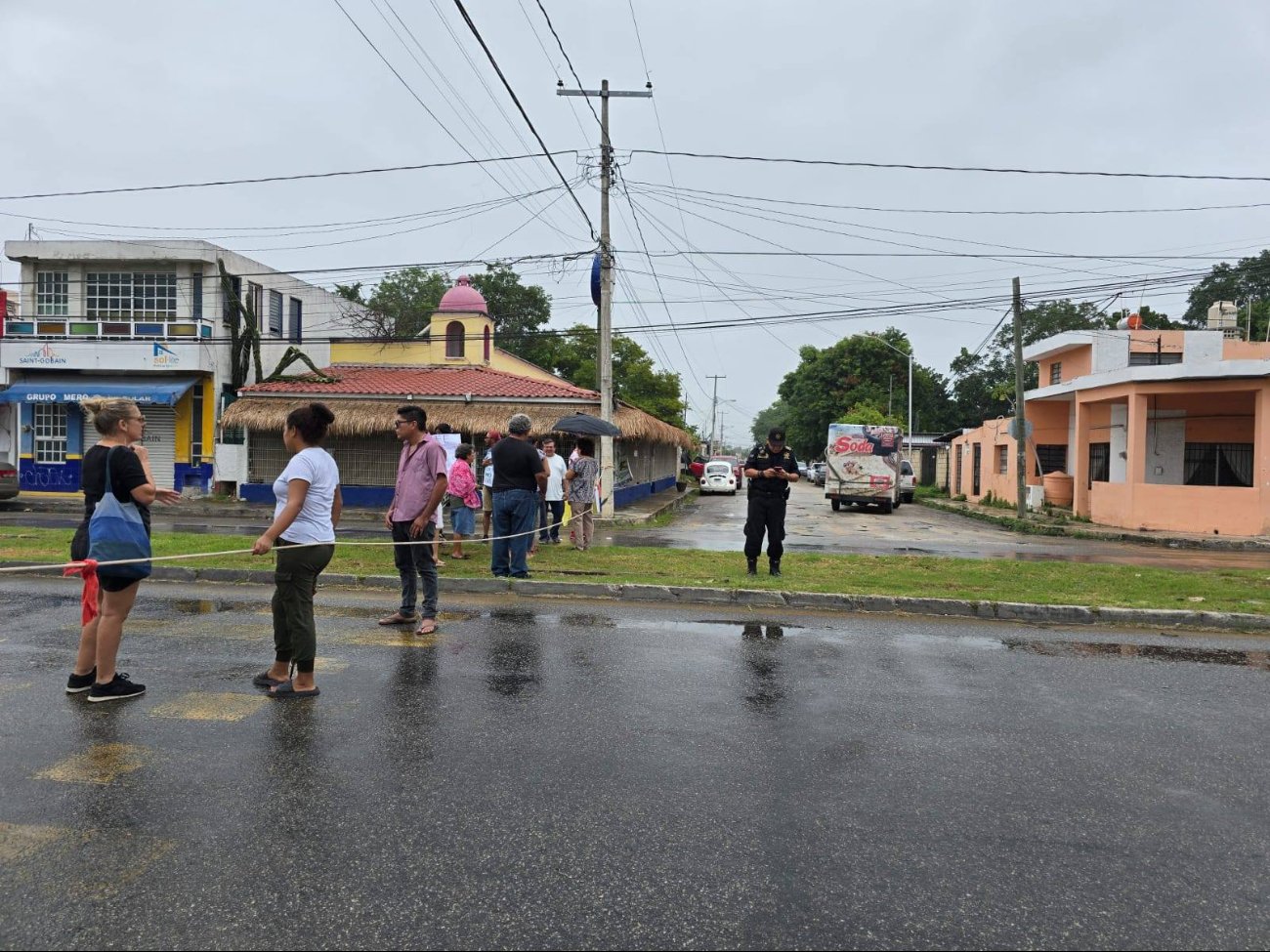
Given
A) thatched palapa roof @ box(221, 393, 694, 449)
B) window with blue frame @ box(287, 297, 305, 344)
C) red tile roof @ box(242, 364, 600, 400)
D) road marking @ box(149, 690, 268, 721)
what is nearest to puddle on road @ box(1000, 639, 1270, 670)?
road marking @ box(149, 690, 268, 721)

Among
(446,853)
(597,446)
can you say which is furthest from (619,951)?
(597,446)

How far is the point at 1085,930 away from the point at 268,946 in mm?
2572

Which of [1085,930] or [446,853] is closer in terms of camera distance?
[1085,930]

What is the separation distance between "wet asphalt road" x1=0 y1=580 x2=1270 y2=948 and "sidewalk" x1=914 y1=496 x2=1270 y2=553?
14.8 meters

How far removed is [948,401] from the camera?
71.1 meters

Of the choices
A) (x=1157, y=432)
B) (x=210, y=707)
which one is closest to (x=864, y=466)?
(x=1157, y=432)

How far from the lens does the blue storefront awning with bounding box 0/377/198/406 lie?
24938 mm

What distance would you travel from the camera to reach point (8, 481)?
22500 millimetres

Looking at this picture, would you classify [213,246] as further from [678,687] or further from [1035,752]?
[1035,752]

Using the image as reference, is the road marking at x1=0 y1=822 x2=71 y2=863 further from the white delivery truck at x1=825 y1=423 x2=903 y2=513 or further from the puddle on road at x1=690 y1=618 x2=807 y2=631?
the white delivery truck at x1=825 y1=423 x2=903 y2=513

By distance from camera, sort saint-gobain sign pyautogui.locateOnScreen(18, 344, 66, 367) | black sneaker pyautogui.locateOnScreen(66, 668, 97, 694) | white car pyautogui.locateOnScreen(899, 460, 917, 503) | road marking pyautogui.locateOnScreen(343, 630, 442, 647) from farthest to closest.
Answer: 1. white car pyautogui.locateOnScreen(899, 460, 917, 503)
2. saint-gobain sign pyautogui.locateOnScreen(18, 344, 66, 367)
3. road marking pyautogui.locateOnScreen(343, 630, 442, 647)
4. black sneaker pyautogui.locateOnScreen(66, 668, 97, 694)

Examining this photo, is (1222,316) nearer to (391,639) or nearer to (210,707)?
(391,639)

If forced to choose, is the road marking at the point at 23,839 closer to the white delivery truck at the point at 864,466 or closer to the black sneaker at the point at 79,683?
the black sneaker at the point at 79,683

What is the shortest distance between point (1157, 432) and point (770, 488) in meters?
18.9
